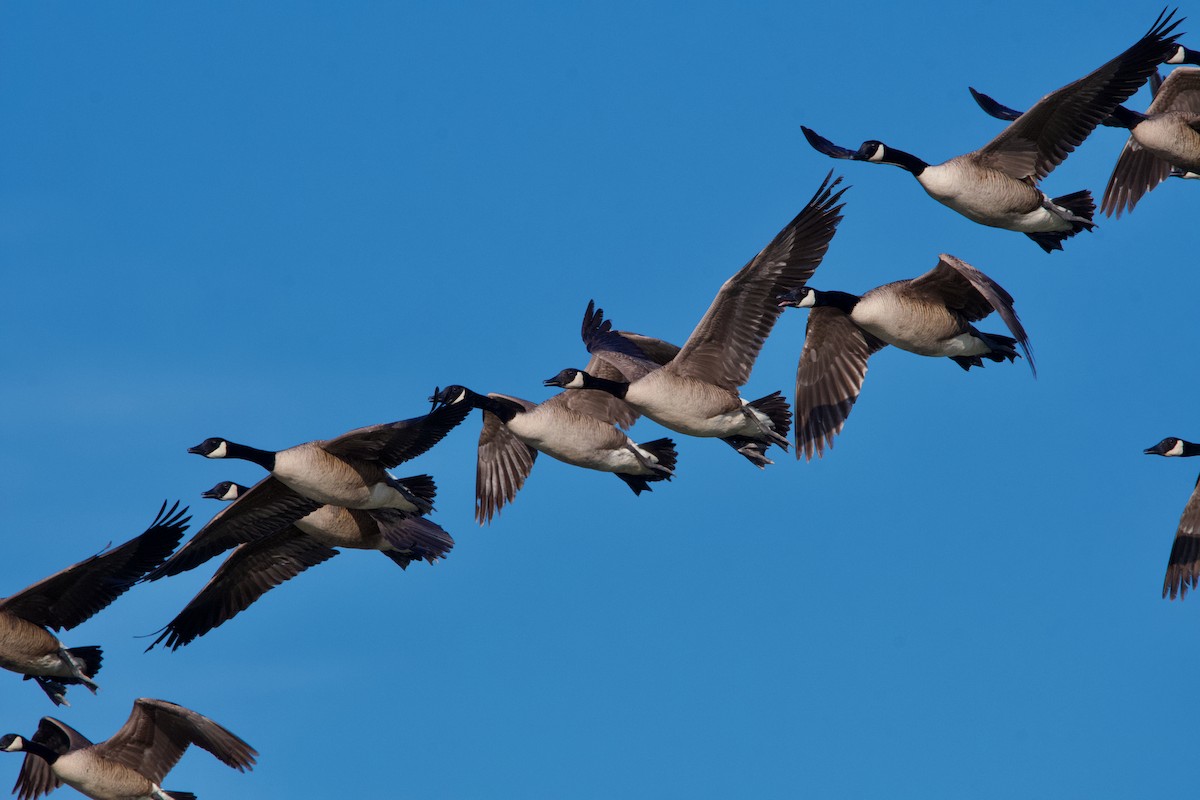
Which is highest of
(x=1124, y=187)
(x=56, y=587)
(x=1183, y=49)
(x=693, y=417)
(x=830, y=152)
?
(x=1183, y=49)

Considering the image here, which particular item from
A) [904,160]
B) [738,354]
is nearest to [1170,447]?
[904,160]

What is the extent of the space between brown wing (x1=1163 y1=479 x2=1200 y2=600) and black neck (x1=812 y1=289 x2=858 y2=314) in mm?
4557

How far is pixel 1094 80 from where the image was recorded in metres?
18.2

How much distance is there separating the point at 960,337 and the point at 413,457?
226 inches

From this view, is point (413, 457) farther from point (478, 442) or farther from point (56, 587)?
point (56, 587)

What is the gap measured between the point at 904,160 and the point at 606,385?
12.7 ft

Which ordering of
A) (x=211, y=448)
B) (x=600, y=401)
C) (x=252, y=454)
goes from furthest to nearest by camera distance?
(x=600, y=401), (x=211, y=448), (x=252, y=454)

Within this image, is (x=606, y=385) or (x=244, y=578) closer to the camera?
(x=606, y=385)

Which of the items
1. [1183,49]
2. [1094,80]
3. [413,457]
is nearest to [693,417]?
[413,457]

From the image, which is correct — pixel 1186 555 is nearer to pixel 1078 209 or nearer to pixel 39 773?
pixel 1078 209

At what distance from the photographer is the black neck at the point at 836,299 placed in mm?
18734

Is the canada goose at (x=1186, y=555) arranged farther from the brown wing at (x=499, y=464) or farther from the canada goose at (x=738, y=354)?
the brown wing at (x=499, y=464)

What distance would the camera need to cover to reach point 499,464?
2102 centimetres

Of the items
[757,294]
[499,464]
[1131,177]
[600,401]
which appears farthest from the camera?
[1131,177]
